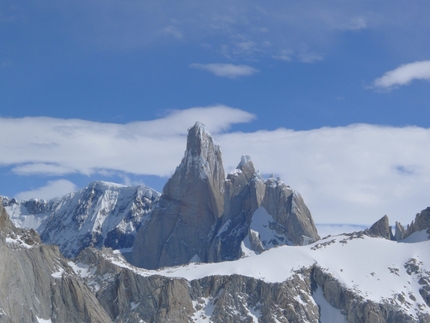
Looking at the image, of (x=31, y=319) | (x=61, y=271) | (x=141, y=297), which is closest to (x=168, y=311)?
(x=141, y=297)

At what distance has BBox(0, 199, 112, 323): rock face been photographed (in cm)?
16262

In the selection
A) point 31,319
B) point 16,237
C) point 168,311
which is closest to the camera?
point 31,319

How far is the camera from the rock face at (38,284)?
534ft

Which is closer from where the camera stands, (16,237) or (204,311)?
(16,237)

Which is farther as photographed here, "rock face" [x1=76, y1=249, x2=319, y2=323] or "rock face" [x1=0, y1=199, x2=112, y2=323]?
"rock face" [x1=76, y1=249, x2=319, y2=323]

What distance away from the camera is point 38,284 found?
17300 cm

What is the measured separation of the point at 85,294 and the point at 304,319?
145ft

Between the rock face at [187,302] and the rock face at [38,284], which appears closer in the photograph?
the rock face at [38,284]

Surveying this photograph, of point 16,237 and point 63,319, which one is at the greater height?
point 16,237

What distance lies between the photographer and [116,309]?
193 m

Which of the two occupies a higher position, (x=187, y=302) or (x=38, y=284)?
(x=38, y=284)

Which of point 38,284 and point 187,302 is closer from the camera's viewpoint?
point 38,284

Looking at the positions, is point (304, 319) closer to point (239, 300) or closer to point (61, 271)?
point (239, 300)

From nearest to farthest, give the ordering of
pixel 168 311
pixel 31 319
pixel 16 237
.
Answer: pixel 31 319
pixel 16 237
pixel 168 311
